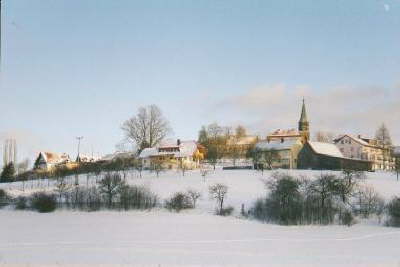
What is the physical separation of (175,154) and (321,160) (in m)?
33.2

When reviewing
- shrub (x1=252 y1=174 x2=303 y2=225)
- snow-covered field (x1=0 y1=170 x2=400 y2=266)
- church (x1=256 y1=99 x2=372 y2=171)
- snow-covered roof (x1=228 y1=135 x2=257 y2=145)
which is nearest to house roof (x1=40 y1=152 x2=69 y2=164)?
snow-covered roof (x1=228 y1=135 x2=257 y2=145)

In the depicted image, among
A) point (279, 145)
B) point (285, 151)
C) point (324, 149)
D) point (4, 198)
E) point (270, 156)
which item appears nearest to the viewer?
point (4, 198)

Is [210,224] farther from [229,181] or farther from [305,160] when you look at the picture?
[305,160]

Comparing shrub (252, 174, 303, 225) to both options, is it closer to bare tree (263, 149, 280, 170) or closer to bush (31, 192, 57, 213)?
bush (31, 192, 57, 213)

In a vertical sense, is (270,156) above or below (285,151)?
below

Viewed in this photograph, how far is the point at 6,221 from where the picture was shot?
188 feet

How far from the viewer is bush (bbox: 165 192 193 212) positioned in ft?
221

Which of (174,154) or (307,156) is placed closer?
(307,156)

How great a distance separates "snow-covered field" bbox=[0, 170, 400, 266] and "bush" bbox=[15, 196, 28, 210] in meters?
3.06

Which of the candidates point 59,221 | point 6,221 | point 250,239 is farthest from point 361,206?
point 6,221

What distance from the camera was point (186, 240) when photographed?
39.4 metres

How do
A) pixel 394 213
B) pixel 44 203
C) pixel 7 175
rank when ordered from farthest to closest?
pixel 7 175, pixel 44 203, pixel 394 213

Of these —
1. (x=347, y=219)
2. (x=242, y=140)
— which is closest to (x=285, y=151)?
(x=242, y=140)

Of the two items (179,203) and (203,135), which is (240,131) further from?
(179,203)
